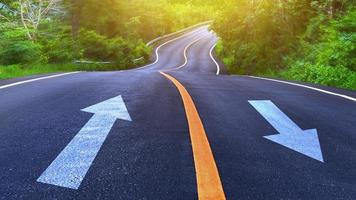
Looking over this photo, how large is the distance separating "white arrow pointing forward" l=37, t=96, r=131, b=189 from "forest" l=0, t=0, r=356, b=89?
8.69m

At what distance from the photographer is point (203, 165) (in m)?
2.66

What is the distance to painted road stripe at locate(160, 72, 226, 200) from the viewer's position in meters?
2.20

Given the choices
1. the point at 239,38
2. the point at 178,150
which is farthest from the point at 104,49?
the point at 178,150

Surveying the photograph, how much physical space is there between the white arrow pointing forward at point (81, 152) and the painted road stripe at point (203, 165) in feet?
2.36

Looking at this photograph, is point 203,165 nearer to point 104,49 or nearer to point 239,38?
point 239,38

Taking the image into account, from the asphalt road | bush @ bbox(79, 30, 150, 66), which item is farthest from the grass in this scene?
the asphalt road

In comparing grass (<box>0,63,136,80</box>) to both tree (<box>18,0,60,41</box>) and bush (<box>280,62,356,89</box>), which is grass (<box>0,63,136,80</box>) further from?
bush (<box>280,62,356,89</box>)

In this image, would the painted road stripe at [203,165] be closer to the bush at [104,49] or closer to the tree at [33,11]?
the tree at [33,11]

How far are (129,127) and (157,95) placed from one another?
231cm

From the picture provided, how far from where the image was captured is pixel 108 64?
3234cm

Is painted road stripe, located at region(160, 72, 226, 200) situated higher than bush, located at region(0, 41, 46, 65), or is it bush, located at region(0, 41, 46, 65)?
painted road stripe, located at region(160, 72, 226, 200)

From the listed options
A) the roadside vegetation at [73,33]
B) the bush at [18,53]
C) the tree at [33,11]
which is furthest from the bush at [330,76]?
the tree at [33,11]

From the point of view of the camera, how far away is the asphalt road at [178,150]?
7.58 ft

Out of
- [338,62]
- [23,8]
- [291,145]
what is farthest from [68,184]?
[23,8]
